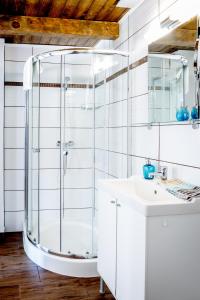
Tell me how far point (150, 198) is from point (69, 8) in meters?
1.99

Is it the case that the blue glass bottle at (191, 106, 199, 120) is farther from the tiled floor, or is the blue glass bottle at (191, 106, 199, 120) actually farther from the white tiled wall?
the tiled floor

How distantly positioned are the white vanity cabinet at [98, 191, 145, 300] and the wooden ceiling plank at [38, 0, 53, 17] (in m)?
1.79

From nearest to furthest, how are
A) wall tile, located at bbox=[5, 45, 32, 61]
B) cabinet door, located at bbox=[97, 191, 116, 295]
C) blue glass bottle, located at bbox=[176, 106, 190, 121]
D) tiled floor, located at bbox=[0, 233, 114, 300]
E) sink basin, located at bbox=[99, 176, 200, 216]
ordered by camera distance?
sink basin, located at bbox=[99, 176, 200, 216] < blue glass bottle, located at bbox=[176, 106, 190, 121] < cabinet door, located at bbox=[97, 191, 116, 295] < tiled floor, located at bbox=[0, 233, 114, 300] < wall tile, located at bbox=[5, 45, 32, 61]

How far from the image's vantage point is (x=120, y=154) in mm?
3086

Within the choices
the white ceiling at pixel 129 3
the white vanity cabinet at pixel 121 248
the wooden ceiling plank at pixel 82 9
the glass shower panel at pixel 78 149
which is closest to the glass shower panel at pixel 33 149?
the glass shower panel at pixel 78 149

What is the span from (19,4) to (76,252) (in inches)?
90.6

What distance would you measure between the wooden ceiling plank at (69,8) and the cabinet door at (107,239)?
174cm

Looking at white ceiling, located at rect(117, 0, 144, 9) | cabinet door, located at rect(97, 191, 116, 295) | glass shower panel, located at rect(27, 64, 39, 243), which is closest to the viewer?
cabinet door, located at rect(97, 191, 116, 295)

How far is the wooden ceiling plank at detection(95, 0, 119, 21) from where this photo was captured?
285 centimetres

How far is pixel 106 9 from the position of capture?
3.00 meters

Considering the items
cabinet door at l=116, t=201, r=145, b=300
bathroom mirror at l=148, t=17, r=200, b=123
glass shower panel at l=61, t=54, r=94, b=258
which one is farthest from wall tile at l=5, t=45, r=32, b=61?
cabinet door at l=116, t=201, r=145, b=300

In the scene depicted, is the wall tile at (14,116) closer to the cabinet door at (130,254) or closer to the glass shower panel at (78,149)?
the glass shower panel at (78,149)

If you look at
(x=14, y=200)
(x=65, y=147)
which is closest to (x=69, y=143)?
(x=65, y=147)

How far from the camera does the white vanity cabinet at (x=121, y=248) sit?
1.69m
